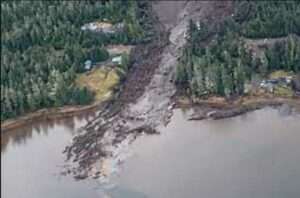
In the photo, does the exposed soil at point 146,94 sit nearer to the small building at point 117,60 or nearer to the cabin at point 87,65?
the small building at point 117,60

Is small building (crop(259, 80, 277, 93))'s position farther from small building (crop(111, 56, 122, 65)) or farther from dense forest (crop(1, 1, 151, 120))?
dense forest (crop(1, 1, 151, 120))

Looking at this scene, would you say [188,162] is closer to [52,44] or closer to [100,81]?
[100,81]

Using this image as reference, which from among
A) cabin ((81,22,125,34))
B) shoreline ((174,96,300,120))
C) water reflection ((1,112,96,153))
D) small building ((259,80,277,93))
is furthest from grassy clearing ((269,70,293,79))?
cabin ((81,22,125,34))

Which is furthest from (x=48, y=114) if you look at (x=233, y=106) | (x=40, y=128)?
(x=233, y=106)

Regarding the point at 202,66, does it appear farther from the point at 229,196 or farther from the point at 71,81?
A: the point at 229,196

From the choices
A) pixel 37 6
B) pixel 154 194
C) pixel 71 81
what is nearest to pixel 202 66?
pixel 71 81

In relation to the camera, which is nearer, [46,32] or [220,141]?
[220,141]

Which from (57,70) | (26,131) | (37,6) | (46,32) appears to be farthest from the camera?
(37,6)

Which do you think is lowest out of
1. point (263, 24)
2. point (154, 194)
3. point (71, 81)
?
point (154, 194)
